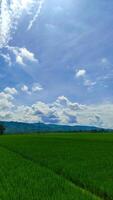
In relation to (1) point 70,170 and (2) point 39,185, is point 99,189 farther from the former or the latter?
(1) point 70,170

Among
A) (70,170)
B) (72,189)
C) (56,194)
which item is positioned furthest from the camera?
(70,170)

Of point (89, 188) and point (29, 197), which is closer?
point (29, 197)

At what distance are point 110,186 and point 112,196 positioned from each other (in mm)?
1606

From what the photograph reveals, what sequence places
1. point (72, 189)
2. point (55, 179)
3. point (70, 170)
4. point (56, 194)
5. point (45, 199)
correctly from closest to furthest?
point (45, 199) → point (56, 194) → point (72, 189) → point (55, 179) → point (70, 170)

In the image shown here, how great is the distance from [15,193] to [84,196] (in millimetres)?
2115

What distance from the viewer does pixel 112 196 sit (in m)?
10.9

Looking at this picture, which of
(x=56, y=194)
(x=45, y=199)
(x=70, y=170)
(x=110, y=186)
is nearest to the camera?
(x=45, y=199)

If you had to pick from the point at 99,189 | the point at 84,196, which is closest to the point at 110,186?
the point at 99,189

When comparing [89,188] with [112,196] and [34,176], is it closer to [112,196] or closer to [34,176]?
[112,196]

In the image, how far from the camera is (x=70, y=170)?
17.4 m

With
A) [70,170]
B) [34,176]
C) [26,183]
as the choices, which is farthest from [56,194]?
[70,170]

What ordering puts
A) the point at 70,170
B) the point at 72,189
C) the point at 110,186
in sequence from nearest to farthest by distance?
the point at 72,189 < the point at 110,186 < the point at 70,170

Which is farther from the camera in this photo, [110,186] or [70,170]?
[70,170]

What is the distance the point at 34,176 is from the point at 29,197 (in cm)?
484
